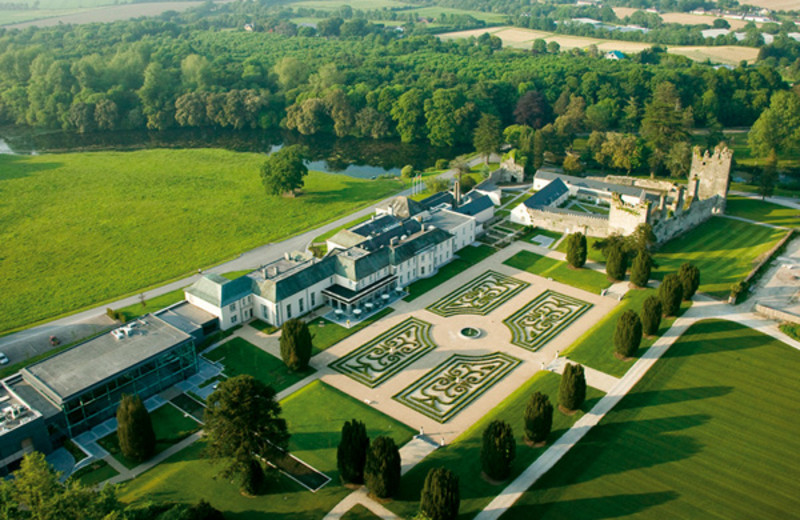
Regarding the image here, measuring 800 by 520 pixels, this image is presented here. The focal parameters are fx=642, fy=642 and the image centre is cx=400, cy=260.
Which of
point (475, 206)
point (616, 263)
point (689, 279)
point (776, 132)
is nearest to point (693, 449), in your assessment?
point (689, 279)

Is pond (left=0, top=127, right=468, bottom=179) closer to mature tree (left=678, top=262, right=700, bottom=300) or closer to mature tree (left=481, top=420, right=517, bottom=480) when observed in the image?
mature tree (left=678, top=262, right=700, bottom=300)

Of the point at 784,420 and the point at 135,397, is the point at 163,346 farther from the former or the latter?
the point at 784,420

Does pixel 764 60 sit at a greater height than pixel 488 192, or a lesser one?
greater

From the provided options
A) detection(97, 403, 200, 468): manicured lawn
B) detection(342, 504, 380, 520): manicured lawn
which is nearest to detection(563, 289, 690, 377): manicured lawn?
detection(342, 504, 380, 520): manicured lawn

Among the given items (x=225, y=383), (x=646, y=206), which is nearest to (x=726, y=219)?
(x=646, y=206)

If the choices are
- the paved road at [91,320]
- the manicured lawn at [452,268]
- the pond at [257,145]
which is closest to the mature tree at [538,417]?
the manicured lawn at [452,268]

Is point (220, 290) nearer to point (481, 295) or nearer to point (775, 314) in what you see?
point (481, 295)
